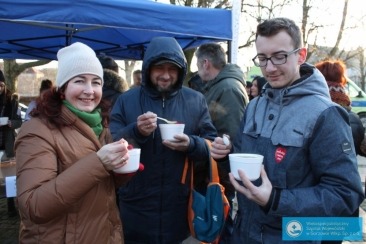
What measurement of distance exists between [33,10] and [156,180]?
7.22 feet

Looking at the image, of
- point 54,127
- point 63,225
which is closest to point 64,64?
point 54,127

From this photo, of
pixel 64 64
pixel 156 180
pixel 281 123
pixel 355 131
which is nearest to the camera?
pixel 281 123

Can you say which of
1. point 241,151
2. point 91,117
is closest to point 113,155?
point 91,117

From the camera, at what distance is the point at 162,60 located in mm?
2420

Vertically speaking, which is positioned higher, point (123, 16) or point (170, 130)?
point (123, 16)

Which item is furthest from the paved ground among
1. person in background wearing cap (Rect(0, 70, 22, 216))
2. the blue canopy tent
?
the blue canopy tent

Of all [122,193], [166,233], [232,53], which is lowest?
[166,233]

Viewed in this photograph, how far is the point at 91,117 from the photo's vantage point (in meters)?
1.77

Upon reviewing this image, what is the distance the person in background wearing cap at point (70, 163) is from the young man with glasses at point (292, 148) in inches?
25.1

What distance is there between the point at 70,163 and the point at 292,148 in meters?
1.00

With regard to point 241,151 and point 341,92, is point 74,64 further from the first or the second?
point 341,92

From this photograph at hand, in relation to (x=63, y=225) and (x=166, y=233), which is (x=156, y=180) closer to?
(x=166, y=233)

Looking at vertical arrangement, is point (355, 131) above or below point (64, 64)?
below

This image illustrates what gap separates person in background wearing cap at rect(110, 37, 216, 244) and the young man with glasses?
30.2 inches
